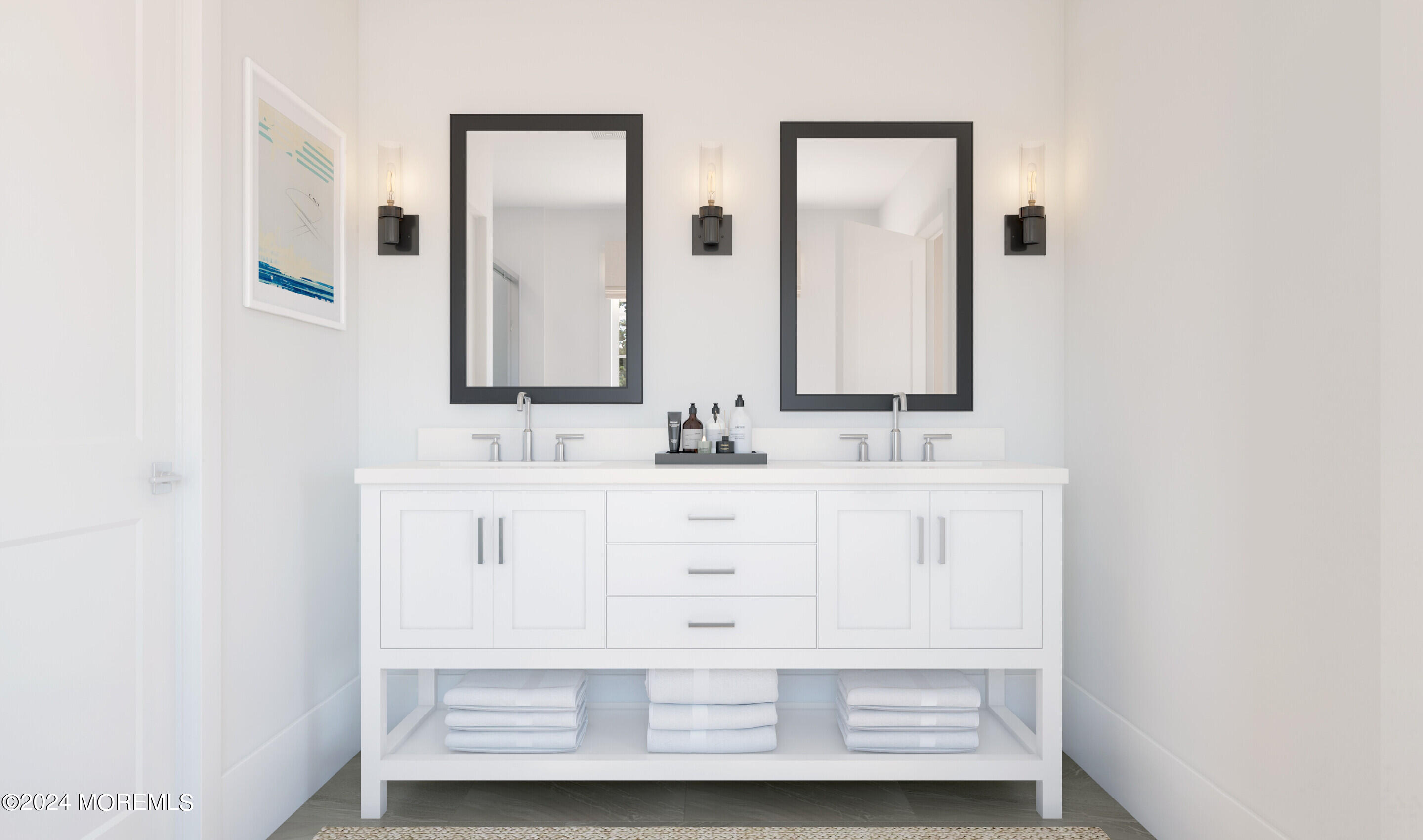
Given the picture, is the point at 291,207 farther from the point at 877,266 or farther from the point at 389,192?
the point at 877,266

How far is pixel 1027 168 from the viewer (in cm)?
244

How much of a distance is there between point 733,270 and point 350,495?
1464 mm

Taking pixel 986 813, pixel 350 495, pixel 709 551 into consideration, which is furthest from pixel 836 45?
pixel 986 813

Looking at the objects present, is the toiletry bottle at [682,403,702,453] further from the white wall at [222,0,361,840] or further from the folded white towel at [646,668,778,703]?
the white wall at [222,0,361,840]

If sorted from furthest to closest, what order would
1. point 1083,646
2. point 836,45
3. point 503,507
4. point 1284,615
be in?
point 836,45 < point 1083,646 < point 503,507 < point 1284,615

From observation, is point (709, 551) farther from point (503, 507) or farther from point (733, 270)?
point (733, 270)

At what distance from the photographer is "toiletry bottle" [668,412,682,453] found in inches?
90.8

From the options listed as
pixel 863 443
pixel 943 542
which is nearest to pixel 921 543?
pixel 943 542

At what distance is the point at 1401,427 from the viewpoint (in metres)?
1.23

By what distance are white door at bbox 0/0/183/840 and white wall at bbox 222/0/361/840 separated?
5.6 inches

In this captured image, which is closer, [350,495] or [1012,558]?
[1012,558]

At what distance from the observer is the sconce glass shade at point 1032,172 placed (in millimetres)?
2436

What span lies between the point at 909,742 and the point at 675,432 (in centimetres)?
111

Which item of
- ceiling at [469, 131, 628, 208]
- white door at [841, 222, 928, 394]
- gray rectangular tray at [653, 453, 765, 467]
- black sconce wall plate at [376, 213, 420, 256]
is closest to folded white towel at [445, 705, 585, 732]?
gray rectangular tray at [653, 453, 765, 467]
